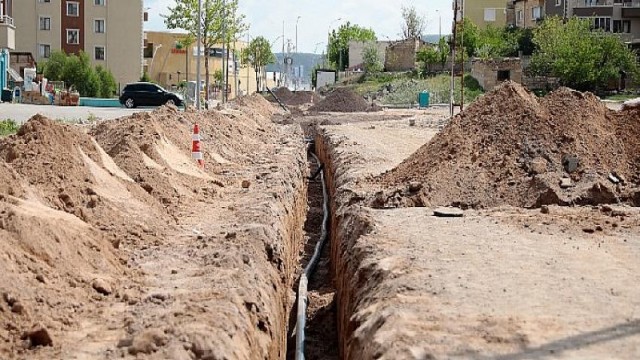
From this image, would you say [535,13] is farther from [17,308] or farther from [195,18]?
[17,308]

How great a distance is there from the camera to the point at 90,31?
249 feet

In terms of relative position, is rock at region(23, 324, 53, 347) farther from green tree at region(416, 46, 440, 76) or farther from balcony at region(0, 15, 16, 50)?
green tree at region(416, 46, 440, 76)

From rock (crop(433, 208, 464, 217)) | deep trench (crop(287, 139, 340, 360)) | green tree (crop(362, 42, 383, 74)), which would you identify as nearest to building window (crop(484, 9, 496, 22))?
green tree (crop(362, 42, 383, 74))

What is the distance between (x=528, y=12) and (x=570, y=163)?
78.2m

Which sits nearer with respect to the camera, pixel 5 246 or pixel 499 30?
pixel 5 246

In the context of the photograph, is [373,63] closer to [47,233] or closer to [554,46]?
[554,46]

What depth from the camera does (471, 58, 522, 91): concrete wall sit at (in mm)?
65812

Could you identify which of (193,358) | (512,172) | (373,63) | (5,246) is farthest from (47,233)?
(373,63)

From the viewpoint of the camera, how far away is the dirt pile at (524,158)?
14844 mm

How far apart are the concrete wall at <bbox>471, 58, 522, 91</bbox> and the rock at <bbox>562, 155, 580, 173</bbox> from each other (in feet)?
167

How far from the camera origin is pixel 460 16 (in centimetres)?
3128

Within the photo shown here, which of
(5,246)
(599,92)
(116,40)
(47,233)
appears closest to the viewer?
(5,246)

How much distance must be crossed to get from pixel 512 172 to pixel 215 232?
5366 mm

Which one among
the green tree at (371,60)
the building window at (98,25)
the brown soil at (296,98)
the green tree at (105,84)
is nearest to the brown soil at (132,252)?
the green tree at (105,84)
